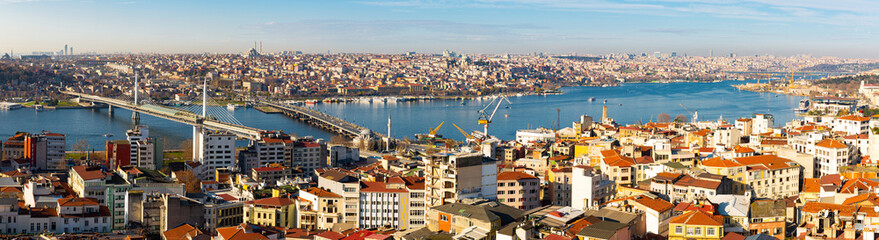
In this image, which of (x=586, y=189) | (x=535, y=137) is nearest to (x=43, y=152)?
(x=586, y=189)

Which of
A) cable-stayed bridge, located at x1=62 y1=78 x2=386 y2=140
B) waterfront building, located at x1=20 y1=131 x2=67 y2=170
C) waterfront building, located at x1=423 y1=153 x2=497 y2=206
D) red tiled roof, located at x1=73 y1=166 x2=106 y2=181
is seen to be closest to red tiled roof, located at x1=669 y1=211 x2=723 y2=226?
waterfront building, located at x1=423 y1=153 x2=497 y2=206

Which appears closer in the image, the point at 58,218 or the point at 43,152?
the point at 58,218

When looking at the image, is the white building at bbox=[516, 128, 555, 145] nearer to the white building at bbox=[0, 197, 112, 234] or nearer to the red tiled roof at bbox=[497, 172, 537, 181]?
the red tiled roof at bbox=[497, 172, 537, 181]

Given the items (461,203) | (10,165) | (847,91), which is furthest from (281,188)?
(847,91)

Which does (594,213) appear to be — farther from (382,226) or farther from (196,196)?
(196,196)

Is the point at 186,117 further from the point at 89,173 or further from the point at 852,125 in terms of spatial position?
the point at 852,125
